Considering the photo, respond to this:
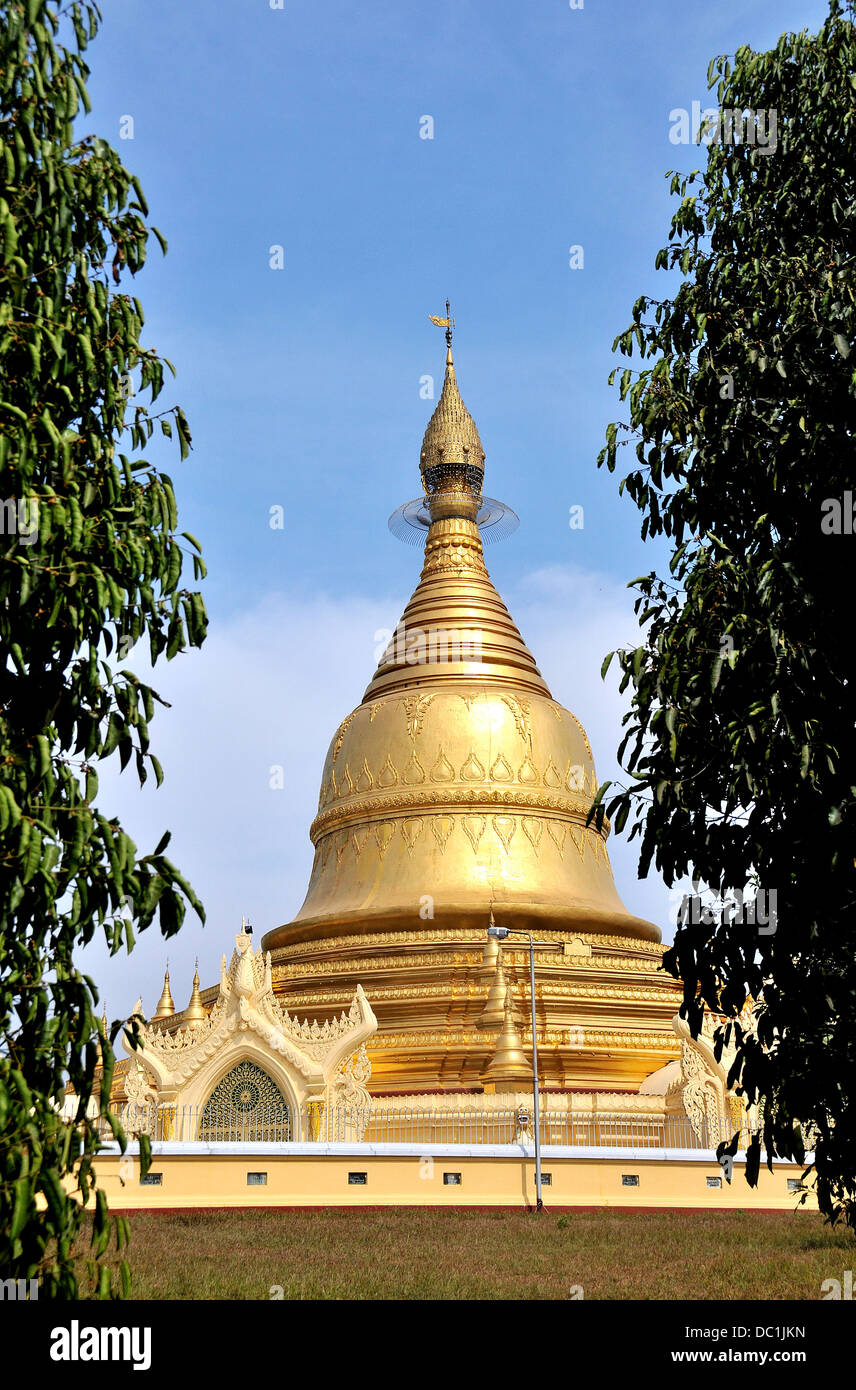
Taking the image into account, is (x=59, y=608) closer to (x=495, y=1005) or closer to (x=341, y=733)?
(x=495, y=1005)

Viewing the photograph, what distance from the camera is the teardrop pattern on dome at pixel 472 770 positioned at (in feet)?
99.6

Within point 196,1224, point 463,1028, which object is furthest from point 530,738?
point 196,1224

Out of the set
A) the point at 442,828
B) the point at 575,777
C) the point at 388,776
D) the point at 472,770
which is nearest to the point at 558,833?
the point at 575,777

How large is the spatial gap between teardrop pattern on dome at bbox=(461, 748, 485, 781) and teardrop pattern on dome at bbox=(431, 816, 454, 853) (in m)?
0.99

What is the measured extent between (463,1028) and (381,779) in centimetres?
745

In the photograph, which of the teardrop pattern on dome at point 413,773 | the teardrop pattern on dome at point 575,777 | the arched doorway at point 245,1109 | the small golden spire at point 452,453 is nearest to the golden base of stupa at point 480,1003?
the arched doorway at point 245,1109

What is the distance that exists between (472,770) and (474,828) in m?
1.32

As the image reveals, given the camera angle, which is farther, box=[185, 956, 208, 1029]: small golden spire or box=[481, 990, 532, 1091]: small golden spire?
box=[185, 956, 208, 1029]: small golden spire

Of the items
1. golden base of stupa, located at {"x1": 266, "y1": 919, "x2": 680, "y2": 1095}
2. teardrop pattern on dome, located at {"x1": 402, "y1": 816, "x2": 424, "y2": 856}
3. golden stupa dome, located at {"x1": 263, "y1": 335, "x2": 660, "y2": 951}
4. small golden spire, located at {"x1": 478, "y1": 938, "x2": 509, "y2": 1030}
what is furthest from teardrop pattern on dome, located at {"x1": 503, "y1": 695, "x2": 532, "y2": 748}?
small golden spire, located at {"x1": 478, "y1": 938, "x2": 509, "y2": 1030}

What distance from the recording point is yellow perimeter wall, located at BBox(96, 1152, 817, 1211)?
17656mm

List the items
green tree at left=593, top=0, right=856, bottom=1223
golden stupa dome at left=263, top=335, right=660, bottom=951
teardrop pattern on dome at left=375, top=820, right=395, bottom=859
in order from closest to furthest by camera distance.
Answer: green tree at left=593, top=0, right=856, bottom=1223 < golden stupa dome at left=263, top=335, right=660, bottom=951 < teardrop pattern on dome at left=375, top=820, right=395, bottom=859

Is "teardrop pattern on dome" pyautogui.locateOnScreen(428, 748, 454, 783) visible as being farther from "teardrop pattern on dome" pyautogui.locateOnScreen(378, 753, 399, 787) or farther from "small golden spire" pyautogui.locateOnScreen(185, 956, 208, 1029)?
"small golden spire" pyautogui.locateOnScreen(185, 956, 208, 1029)

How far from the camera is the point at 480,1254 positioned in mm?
12508

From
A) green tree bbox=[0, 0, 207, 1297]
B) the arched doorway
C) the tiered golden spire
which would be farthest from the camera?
the tiered golden spire
